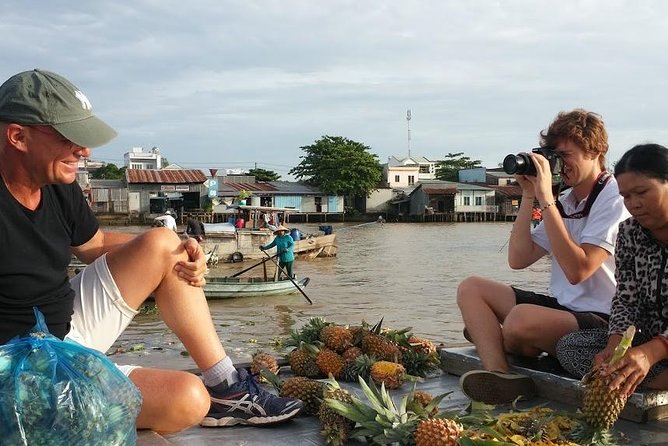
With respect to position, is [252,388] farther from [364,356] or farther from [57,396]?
[57,396]

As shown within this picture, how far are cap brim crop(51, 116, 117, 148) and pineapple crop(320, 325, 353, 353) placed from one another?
177cm

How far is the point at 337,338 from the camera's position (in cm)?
340

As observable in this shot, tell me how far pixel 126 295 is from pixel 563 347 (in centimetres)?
171

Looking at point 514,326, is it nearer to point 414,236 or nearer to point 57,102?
point 57,102

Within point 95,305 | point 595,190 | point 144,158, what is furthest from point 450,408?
point 144,158

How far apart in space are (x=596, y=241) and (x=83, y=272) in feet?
6.75

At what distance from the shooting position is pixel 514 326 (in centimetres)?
275

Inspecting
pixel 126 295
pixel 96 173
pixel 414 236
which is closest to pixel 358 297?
pixel 126 295

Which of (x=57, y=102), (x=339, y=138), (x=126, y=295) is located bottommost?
(x=126, y=295)

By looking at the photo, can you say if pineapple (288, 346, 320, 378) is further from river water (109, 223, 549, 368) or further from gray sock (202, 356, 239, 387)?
river water (109, 223, 549, 368)

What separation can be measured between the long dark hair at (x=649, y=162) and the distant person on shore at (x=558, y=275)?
46 cm

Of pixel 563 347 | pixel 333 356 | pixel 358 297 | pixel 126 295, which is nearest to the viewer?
pixel 126 295

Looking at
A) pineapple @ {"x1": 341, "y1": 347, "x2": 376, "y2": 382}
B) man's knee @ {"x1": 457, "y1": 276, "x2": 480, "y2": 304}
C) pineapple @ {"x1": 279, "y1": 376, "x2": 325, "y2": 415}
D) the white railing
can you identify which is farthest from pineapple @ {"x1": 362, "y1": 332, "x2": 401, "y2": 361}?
the white railing

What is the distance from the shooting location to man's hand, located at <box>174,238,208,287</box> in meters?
2.28
